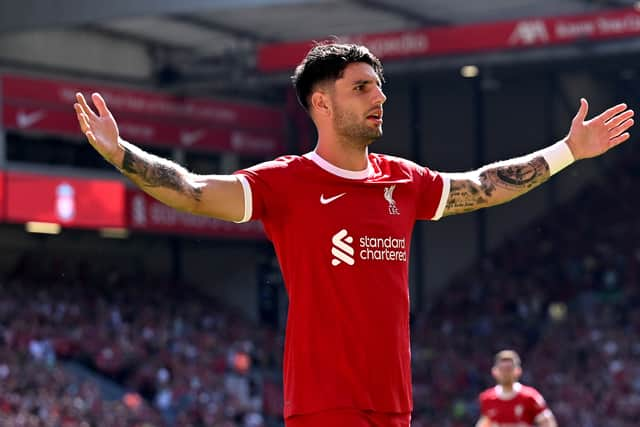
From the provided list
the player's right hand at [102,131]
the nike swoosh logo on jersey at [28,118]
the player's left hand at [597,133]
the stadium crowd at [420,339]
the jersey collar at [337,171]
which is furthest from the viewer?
the nike swoosh logo on jersey at [28,118]

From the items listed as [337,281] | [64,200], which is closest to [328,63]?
[337,281]

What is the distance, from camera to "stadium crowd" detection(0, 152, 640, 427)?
2584 centimetres

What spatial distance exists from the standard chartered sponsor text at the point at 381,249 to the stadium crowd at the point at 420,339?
1791 cm

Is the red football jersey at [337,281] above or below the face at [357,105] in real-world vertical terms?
below

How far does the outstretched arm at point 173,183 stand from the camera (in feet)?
16.3

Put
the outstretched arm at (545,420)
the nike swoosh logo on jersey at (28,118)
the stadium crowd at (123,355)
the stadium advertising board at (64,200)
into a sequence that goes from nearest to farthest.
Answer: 1. the outstretched arm at (545,420)
2. the stadium crowd at (123,355)
3. the stadium advertising board at (64,200)
4. the nike swoosh logo on jersey at (28,118)

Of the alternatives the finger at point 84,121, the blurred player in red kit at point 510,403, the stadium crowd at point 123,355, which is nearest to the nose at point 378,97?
the finger at point 84,121

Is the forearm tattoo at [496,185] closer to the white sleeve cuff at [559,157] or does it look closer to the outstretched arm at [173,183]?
the white sleeve cuff at [559,157]

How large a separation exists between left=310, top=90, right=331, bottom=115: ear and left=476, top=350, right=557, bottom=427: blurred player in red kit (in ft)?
31.6

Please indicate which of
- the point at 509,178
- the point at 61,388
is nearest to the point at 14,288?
the point at 61,388

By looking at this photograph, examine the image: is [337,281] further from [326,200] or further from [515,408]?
[515,408]

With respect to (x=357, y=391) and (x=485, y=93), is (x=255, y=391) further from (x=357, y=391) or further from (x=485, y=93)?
(x=357, y=391)

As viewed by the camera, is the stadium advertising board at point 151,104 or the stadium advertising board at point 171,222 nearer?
the stadium advertising board at point 151,104

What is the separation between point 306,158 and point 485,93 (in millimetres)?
30719
